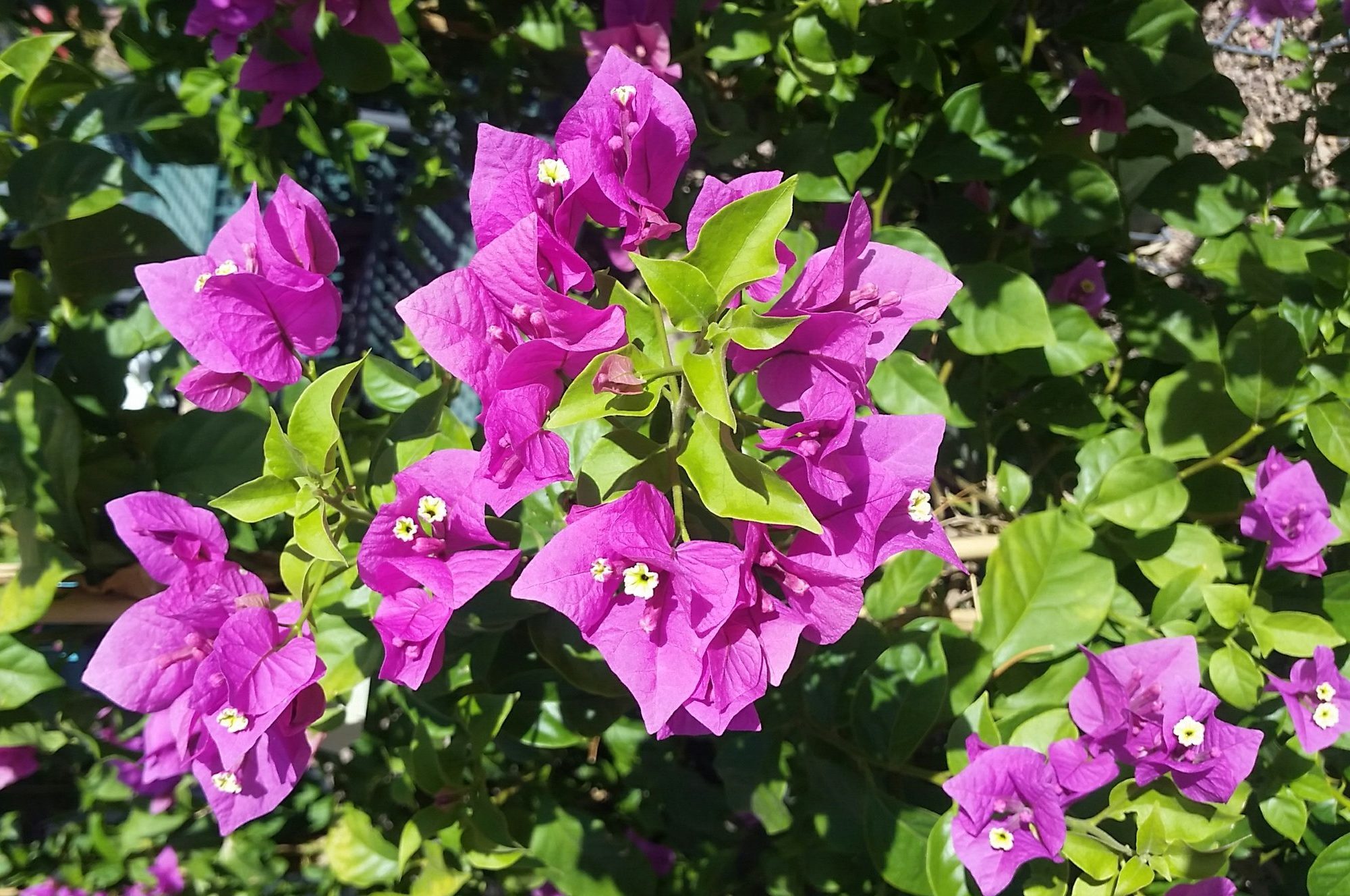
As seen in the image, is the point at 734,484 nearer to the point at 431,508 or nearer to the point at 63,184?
the point at 431,508

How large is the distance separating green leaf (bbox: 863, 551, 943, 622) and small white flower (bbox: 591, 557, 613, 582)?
601 mm

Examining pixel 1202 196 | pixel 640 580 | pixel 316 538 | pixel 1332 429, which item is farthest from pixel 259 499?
pixel 1202 196

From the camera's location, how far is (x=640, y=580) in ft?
1.80

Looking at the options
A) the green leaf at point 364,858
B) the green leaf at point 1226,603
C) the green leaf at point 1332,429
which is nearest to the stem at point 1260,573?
the green leaf at point 1226,603

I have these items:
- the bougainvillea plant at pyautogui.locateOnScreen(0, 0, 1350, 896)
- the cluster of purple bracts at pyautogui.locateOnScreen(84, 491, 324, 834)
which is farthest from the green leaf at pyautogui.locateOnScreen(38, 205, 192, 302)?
the cluster of purple bracts at pyautogui.locateOnScreen(84, 491, 324, 834)

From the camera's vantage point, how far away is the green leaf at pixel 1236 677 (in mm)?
877

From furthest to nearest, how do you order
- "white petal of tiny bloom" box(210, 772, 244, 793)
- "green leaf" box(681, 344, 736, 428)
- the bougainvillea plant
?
"white petal of tiny bloom" box(210, 772, 244, 793)
the bougainvillea plant
"green leaf" box(681, 344, 736, 428)

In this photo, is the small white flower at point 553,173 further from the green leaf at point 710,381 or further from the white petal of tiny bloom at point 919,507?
the white petal of tiny bloom at point 919,507

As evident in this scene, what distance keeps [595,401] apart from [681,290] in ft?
0.25

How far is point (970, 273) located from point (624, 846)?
0.87 m

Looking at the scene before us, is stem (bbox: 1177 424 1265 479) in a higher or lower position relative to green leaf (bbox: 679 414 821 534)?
lower

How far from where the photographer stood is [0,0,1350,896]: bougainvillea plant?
1.85ft

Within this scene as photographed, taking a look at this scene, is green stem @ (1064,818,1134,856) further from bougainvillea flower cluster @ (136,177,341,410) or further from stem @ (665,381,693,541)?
bougainvillea flower cluster @ (136,177,341,410)

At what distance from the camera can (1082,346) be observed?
42.8 inches
